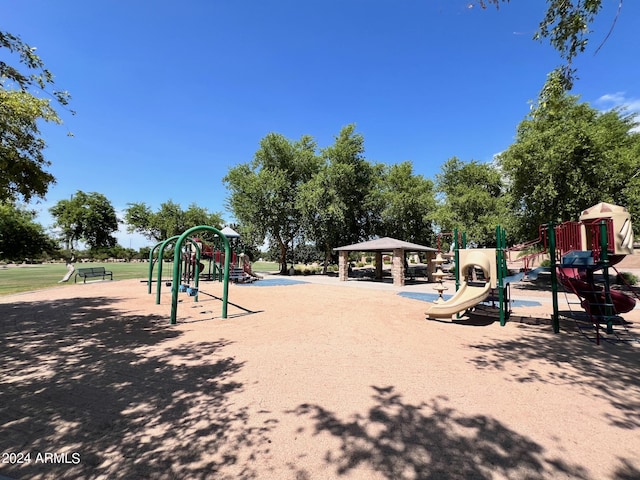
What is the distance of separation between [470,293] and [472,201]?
17519 mm

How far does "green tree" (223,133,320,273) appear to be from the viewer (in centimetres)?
3096

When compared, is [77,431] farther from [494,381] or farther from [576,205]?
[576,205]

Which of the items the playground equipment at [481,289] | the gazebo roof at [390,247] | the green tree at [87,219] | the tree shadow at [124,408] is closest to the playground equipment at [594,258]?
the playground equipment at [481,289]

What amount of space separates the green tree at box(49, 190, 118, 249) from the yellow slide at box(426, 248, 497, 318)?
223ft

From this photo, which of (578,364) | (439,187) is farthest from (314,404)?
(439,187)

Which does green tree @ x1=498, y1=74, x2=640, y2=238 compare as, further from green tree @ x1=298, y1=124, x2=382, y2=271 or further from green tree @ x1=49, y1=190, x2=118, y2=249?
green tree @ x1=49, y1=190, x2=118, y2=249

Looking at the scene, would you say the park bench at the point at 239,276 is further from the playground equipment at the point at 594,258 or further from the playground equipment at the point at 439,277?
the playground equipment at the point at 594,258

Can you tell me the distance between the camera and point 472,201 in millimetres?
24672

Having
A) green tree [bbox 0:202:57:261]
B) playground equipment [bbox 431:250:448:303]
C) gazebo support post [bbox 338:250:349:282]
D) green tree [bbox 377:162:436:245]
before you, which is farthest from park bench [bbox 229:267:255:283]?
green tree [bbox 0:202:57:261]

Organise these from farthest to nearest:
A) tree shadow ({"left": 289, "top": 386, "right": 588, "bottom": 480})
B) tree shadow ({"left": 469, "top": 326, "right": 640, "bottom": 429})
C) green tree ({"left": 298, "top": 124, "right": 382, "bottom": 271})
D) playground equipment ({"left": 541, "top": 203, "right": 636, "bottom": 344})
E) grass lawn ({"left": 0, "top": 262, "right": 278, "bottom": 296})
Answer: green tree ({"left": 298, "top": 124, "right": 382, "bottom": 271}), grass lawn ({"left": 0, "top": 262, "right": 278, "bottom": 296}), playground equipment ({"left": 541, "top": 203, "right": 636, "bottom": 344}), tree shadow ({"left": 469, "top": 326, "right": 640, "bottom": 429}), tree shadow ({"left": 289, "top": 386, "right": 588, "bottom": 480})

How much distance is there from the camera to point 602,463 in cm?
284

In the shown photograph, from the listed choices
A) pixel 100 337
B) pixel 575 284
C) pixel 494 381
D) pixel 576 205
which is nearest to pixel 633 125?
pixel 576 205

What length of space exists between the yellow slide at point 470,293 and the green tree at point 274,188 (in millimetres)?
21840

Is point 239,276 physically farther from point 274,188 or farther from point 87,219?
point 87,219
